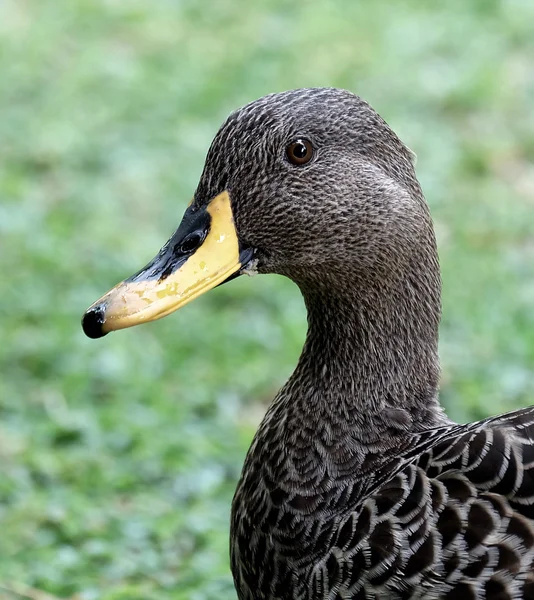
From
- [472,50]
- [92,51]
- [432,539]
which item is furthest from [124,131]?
[432,539]

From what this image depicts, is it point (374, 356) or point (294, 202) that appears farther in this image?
point (374, 356)

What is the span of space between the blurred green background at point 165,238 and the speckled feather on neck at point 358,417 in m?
0.81

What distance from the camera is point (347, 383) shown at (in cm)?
290

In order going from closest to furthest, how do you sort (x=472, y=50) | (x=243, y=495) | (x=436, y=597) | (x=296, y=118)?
(x=436, y=597) → (x=296, y=118) → (x=243, y=495) → (x=472, y=50)

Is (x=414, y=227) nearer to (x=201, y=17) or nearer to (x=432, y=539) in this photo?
(x=432, y=539)

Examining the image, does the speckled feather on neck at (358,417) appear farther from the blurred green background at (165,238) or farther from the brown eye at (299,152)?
the blurred green background at (165,238)

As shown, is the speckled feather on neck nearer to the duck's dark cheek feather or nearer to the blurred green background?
the duck's dark cheek feather

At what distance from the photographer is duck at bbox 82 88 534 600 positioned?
8.20 feet

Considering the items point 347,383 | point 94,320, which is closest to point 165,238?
point 347,383

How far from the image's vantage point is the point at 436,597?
248cm

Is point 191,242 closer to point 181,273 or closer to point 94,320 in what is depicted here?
point 181,273

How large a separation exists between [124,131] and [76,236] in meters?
1.22

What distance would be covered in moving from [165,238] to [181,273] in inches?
126

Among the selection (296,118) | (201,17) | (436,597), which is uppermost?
(201,17)
